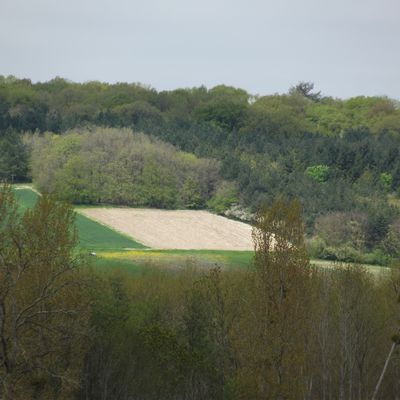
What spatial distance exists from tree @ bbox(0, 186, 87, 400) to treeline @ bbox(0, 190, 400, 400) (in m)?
0.07

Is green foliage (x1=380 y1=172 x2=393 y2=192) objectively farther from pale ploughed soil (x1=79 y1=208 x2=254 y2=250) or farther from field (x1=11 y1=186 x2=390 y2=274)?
field (x1=11 y1=186 x2=390 y2=274)

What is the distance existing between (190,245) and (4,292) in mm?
60965

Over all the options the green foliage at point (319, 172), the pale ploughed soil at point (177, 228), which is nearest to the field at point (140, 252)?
the pale ploughed soil at point (177, 228)

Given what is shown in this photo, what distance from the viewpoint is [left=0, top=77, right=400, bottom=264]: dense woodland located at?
9062 cm

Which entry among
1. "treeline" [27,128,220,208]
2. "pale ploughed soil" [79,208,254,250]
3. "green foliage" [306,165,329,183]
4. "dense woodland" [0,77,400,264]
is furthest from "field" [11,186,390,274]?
"green foliage" [306,165,329,183]

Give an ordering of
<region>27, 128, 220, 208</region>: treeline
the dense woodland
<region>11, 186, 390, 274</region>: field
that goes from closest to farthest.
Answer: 1. <region>11, 186, 390, 274</region>: field
2. the dense woodland
3. <region>27, 128, 220, 208</region>: treeline

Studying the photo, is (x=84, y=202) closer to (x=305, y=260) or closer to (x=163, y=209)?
(x=163, y=209)

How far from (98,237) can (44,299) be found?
186ft

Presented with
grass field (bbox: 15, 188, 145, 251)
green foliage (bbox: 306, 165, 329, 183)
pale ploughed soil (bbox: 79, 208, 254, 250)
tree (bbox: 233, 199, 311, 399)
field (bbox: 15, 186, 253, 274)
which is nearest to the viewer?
tree (bbox: 233, 199, 311, 399)

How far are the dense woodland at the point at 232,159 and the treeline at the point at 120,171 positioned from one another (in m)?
0.13

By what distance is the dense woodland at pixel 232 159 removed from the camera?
297ft

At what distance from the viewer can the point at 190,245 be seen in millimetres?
85125

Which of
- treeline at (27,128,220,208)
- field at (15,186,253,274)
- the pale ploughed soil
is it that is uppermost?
treeline at (27,128,220,208)

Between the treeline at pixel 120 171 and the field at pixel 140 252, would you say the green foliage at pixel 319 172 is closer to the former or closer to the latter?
the treeline at pixel 120 171
